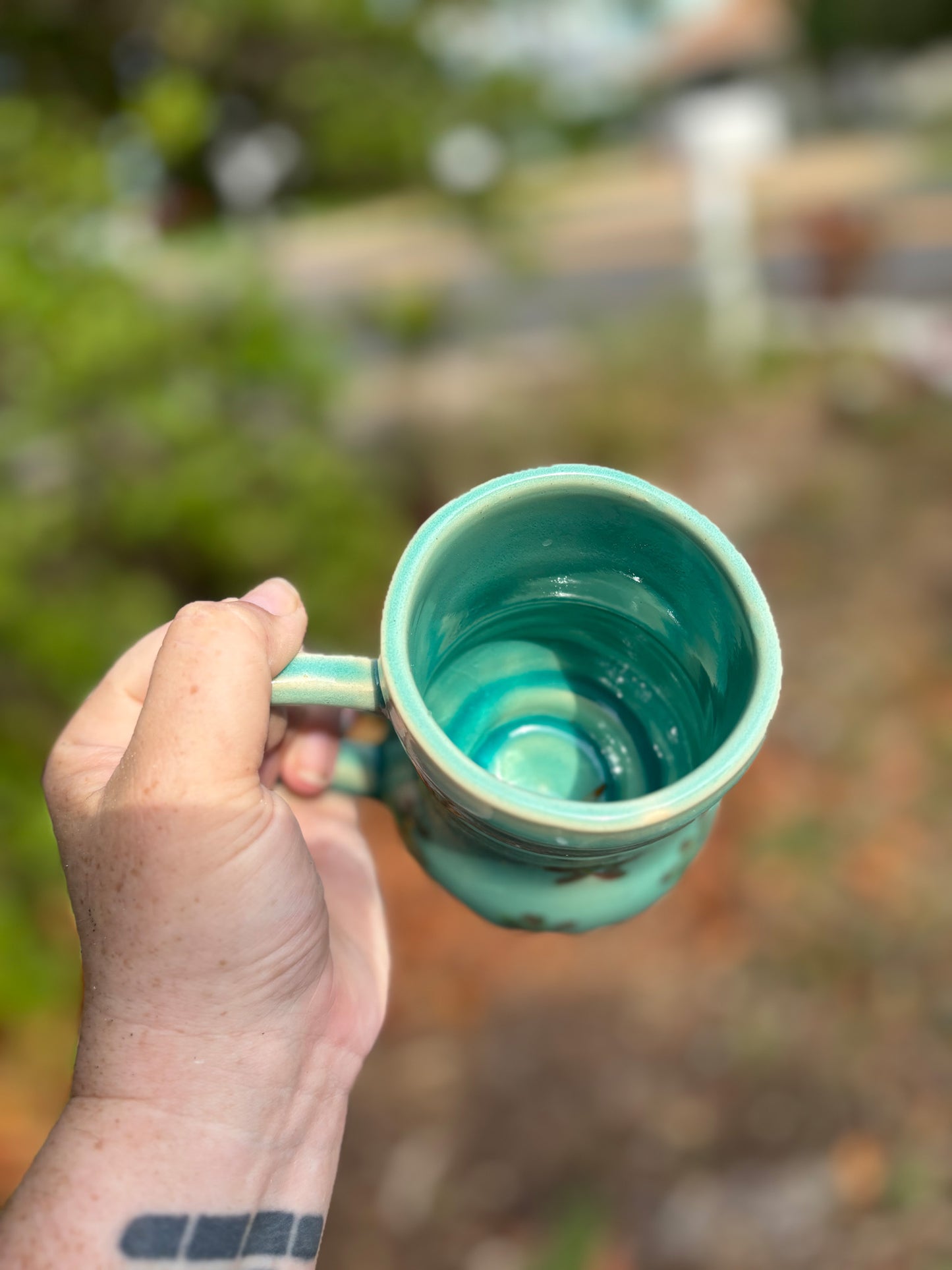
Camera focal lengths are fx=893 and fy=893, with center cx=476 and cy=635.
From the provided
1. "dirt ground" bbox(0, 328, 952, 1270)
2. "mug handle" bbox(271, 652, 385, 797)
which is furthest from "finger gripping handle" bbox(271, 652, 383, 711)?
"dirt ground" bbox(0, 328, 952, 1270)

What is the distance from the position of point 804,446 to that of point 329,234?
352 inches

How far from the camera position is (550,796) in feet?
3.44

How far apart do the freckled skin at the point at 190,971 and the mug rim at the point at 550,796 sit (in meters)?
0.19

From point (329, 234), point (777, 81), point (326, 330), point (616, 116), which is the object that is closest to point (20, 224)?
point (326, 330)

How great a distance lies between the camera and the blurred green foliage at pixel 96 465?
2916 millimetres

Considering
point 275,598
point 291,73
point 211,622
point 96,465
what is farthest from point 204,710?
point 291,73

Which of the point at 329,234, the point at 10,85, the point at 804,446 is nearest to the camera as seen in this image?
the point at 804,446

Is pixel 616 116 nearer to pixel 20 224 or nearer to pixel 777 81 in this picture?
pixel 777 81

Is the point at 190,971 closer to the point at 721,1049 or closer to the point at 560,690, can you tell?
the point at 560,690

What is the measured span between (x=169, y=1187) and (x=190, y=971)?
0.24m

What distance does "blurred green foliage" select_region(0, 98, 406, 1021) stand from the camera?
2916mm

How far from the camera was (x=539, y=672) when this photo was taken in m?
1.55

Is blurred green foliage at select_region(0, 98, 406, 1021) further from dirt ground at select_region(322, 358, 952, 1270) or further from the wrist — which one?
the wrist

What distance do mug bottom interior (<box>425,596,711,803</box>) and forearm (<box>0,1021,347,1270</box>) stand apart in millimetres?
594
